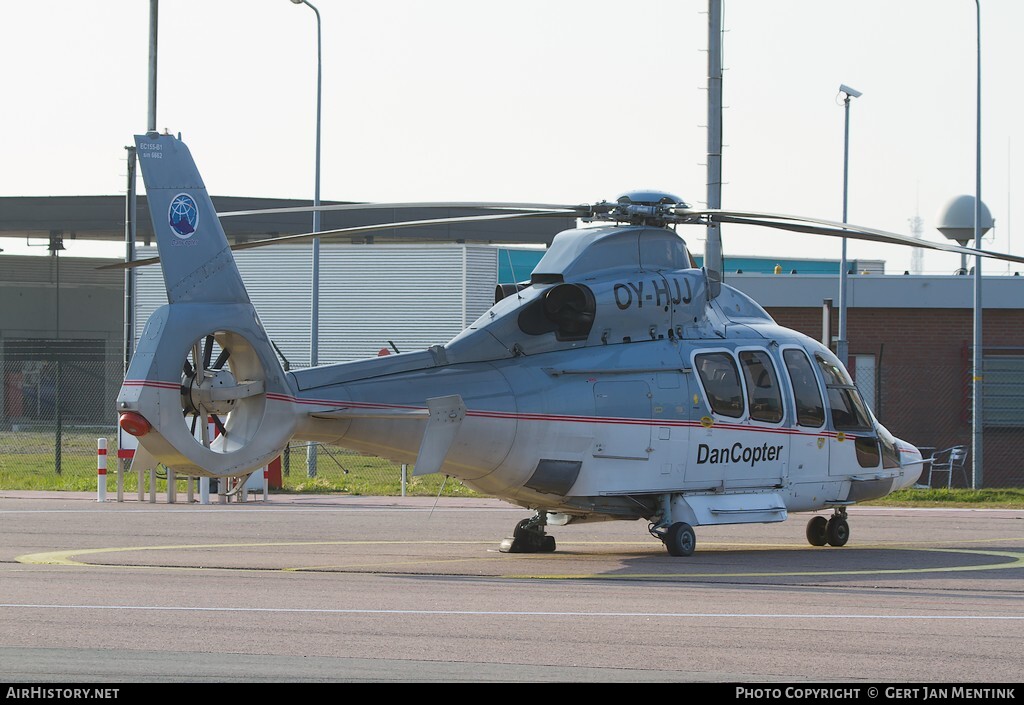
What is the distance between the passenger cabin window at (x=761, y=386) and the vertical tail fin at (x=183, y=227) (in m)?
6.82

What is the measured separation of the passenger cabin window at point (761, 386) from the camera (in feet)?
57.2

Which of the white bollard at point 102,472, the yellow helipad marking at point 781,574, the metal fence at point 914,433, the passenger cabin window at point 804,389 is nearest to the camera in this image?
the yellow helipad marking at point 781,574

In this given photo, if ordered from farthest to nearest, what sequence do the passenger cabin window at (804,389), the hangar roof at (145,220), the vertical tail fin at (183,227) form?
the hangar roof at (145,220)
the passenger cabin window at (804,389)
the vertical tail fin at (183,227)

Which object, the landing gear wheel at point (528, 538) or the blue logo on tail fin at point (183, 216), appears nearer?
the blue logo on tail fin at point (183, 216)

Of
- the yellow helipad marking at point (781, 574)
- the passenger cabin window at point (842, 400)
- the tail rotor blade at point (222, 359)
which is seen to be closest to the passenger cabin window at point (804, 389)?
the passenger cabin window at point (842, 400)

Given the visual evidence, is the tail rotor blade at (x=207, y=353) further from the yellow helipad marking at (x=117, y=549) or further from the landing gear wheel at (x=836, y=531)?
the landing gear wheel at (x=836, y=531)

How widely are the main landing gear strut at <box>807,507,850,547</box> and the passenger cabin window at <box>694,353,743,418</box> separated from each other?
2.48m

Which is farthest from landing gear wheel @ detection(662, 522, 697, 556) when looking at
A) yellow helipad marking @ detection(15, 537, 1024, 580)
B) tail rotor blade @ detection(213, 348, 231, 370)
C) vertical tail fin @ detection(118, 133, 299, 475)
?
tail rotor blade @ detection(213, 348, 231, 370)

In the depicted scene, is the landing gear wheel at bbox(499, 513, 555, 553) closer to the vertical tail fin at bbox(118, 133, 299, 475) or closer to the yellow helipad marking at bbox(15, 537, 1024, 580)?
the yellow helipad marking at bbox(15, 537, 1024, 580)

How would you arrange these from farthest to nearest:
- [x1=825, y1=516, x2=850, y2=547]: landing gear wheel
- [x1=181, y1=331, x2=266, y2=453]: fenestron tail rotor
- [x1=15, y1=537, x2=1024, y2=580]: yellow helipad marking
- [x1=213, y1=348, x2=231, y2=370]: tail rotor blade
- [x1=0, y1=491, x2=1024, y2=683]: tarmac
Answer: [x1=825, y1=516, x2=850, y2=547]: landing gear wheel → [x1=15, y1=537, x2=1024, y2=580]: yellow helipad marking → [x1=213, y1=348, x2=231, y2=370]: tail rotor blade → [x1=181, y1=331, x2=266, y2=453]: fenestron tail rotor → [x1=0, y1=491, x2=1024, y2=683]: tarmac

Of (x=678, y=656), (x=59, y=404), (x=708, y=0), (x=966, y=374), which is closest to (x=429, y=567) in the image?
(x=678, y=656)

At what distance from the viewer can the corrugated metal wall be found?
142 feet

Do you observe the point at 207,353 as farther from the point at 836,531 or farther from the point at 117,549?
the point at 836,531

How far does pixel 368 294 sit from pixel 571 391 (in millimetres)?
28659
